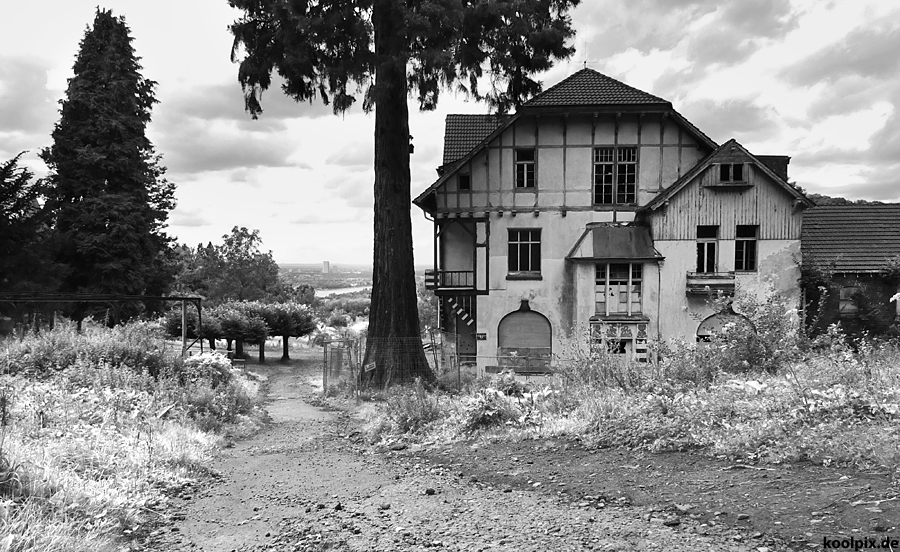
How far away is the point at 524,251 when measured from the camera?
78.3ft

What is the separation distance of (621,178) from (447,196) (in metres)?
6.76

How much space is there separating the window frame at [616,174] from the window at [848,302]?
28.7 feet

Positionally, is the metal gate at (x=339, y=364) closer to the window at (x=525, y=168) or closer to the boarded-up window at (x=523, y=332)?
the boarded-up window at (x=523, y=332)

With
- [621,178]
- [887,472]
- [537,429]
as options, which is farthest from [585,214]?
[887,472]

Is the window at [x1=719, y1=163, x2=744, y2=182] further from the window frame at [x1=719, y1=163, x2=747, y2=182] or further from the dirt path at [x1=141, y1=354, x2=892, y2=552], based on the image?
the dirt path at [x1=141, y1=354, x2=892, y2=552]

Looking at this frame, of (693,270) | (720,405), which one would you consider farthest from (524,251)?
(720,405)

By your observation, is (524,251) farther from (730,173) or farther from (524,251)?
(730,173)

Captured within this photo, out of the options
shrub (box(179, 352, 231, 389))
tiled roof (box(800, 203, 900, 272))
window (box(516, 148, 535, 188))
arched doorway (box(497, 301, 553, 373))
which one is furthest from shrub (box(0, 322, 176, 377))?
tiled roof (box(800, 203, 900, 272))

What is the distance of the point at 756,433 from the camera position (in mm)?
5883

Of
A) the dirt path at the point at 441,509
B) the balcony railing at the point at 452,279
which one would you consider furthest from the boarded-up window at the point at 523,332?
the dirt path at the point at 441,509

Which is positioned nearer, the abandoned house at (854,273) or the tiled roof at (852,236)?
the abandoned house at (854,273)

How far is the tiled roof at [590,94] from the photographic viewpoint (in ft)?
75.2

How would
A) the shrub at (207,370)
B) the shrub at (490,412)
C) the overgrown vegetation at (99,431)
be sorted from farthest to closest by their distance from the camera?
the shrub at (207,370) < the shrub at (490,412) < the overgrown vegetation at (99,431)

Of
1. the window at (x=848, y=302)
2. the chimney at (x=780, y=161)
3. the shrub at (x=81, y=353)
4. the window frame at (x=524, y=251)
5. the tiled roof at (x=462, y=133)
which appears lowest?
the shrub at (x=81, y=353)
